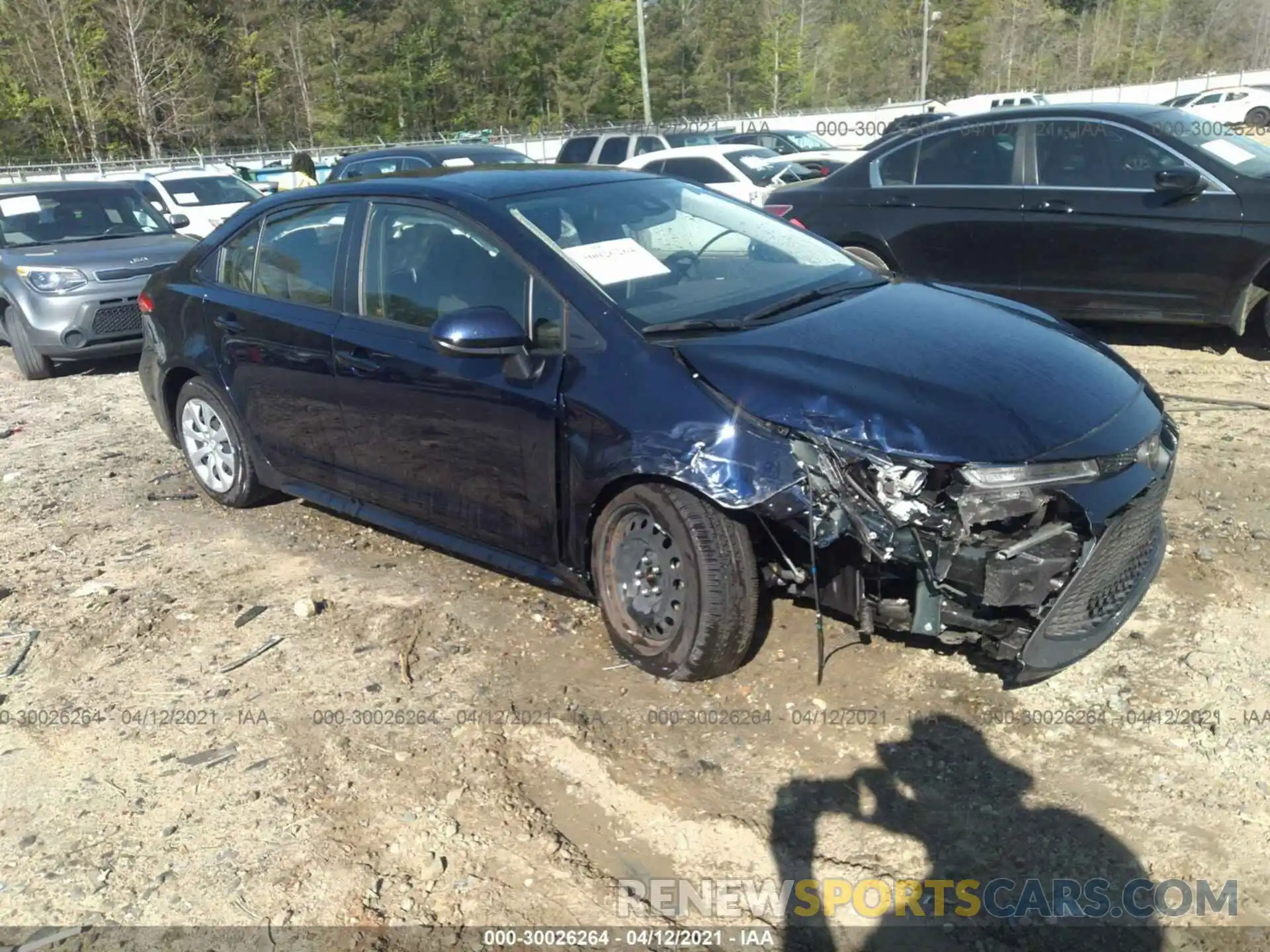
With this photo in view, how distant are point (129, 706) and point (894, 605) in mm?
2782

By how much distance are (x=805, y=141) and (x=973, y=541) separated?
1992 cm

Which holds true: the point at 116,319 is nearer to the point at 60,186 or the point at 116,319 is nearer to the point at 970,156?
the point at 60,186

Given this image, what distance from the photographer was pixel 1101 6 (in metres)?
84.8

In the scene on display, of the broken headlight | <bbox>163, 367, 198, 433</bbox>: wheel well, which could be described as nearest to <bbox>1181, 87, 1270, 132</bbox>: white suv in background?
<bbox>163, 367, 198, 433</bbox>: wheel well

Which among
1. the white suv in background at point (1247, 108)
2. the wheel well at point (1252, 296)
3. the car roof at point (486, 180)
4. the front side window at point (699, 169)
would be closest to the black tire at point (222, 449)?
the car roof at point (486, 180)

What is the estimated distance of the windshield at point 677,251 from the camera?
3.83 m

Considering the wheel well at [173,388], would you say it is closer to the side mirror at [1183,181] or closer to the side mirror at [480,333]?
the side mirror at [480,333]

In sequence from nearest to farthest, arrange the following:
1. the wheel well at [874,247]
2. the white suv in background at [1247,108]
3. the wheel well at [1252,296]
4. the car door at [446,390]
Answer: the car door at [446,390], the wheel well at [1252,296], the wheel well at [874,247], the white suv in background at [1247,108]

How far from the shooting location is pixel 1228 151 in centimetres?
689

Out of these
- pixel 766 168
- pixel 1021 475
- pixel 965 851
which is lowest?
pixel 965 851

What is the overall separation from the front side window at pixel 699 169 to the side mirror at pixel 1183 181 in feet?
26.7

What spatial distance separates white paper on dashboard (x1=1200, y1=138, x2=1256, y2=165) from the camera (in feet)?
22.4

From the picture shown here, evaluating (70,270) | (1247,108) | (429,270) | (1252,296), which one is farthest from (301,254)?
(1247,108)

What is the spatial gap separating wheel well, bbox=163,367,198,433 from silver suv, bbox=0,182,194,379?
3.52m
